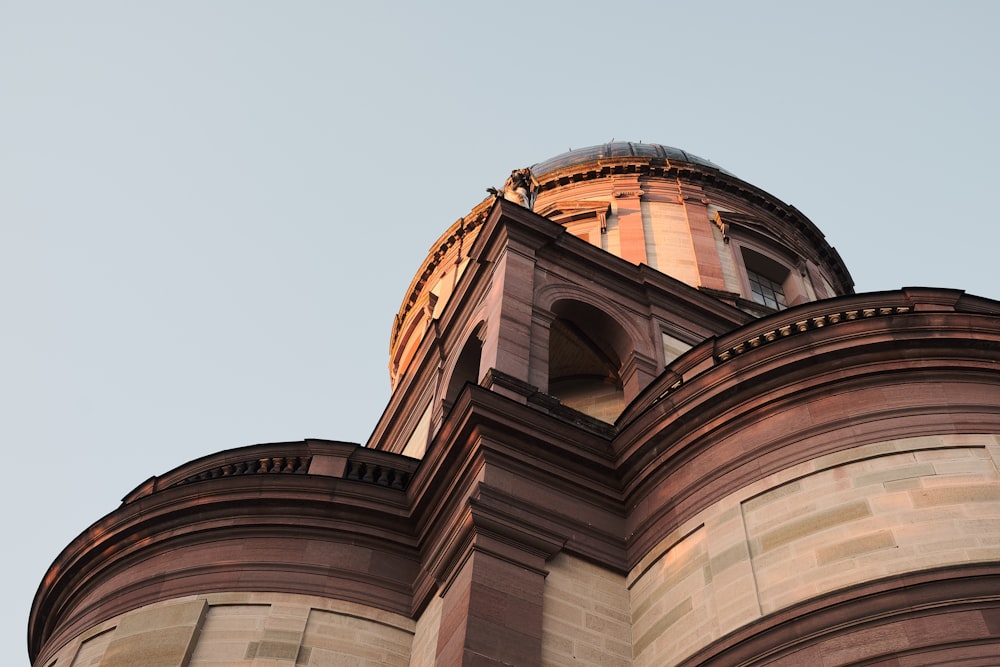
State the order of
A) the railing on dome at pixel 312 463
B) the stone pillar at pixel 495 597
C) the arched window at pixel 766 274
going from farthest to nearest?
1. the arched window at pixel 766 274
2. the railing on dome at pixel 312 463
3. the stone pillar at pixel 495 597

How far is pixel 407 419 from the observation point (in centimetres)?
2697

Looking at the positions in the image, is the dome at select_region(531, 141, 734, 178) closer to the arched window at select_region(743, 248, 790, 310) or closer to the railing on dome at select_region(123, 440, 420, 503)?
the arched window at select_region(743, 248, 790, 310)

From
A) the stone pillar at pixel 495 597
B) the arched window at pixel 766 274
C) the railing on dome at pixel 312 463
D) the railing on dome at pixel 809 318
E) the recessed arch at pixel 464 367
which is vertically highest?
the arched window at pixel 766 274

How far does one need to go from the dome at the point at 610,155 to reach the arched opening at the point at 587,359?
12162 mm

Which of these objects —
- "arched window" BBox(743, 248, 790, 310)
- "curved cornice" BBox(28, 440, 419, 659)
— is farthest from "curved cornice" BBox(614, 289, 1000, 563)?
"arched window" BBox(743, 248, 790, 310)

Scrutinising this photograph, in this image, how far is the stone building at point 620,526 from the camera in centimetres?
1257

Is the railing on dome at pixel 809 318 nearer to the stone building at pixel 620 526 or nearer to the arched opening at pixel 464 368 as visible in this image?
the stone building at pixel 620 526

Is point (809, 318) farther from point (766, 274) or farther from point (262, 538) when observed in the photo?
point (766, 274)

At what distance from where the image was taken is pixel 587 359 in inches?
922

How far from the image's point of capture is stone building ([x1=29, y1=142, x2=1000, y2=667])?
12570mm

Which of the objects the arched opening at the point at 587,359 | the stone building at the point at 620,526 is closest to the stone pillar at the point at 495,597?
the stone building at the point at 620,526

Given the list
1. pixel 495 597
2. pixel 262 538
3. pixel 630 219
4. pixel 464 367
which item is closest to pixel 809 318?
pixel 495 597

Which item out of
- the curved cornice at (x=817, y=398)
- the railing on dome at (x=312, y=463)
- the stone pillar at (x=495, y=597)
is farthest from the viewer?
the railing on dome at (x=312, y=463)

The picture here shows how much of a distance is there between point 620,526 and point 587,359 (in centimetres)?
773
